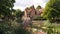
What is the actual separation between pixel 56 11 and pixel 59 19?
26.0 ft

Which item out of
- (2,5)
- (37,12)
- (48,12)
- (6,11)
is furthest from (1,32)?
(37,12)

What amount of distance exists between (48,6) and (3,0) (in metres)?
26.4

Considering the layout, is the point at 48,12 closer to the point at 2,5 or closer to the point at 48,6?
the point at 48,6

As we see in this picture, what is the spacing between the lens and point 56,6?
54062 mm

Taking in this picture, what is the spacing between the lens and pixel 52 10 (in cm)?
5300

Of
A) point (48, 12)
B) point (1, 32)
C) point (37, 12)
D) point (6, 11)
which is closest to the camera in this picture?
point (1, 32)

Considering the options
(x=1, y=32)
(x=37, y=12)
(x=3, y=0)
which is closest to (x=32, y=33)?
(x=1, y=32)

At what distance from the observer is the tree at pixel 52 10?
2082 inches

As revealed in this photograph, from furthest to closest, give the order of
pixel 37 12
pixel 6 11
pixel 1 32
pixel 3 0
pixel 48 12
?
pixel 37 12, pixel 48 12, pixel 6 11, pixel 3 0, pixel 1 32

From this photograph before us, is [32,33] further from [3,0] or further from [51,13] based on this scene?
[51,13]

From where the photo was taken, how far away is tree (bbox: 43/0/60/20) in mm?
52875

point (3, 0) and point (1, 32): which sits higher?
point (3, 0)

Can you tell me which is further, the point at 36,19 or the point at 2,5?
the point at 36,19

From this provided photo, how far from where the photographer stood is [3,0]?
91.0 feet
